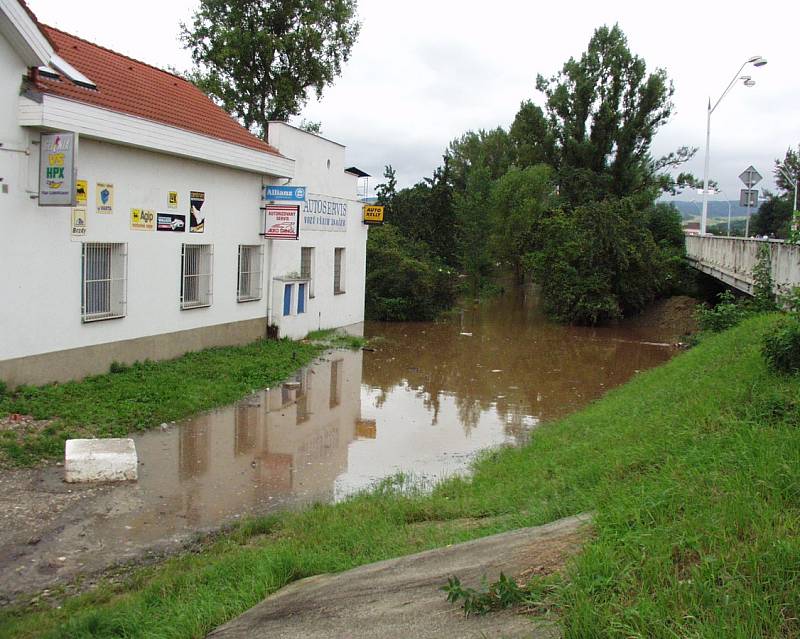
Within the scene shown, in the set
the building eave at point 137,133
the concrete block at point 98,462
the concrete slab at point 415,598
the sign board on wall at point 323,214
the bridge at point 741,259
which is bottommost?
the concrete block at point 98,462

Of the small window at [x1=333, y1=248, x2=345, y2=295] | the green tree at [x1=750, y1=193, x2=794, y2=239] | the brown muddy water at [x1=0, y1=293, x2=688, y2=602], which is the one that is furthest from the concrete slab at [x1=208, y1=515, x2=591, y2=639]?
the green tree at [x1=750, y1=193, x2=794, y2=239]

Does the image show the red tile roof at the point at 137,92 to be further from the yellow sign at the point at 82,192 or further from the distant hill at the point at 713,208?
the distant hill at the point at 713,208

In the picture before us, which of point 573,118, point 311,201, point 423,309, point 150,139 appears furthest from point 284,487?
point 573,118

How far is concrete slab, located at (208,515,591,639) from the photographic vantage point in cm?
404

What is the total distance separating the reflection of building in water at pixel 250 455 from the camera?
28.9 feet

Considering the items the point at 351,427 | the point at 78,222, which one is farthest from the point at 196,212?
the point at 351,427

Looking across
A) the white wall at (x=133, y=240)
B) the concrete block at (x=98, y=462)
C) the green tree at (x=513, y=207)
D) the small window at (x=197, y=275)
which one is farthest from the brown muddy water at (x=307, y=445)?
the green tree at (x=513, y=207)

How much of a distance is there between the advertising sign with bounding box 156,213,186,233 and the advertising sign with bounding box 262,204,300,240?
11.1ft

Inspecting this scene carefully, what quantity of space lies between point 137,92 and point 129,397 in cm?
715

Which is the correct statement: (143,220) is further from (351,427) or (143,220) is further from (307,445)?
(307,445)

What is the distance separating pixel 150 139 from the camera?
566 inches

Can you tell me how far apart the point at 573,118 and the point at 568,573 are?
4893 centimetres

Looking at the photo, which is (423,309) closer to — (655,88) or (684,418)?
(684,418)

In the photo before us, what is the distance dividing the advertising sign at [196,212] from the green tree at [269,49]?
16.9 m
